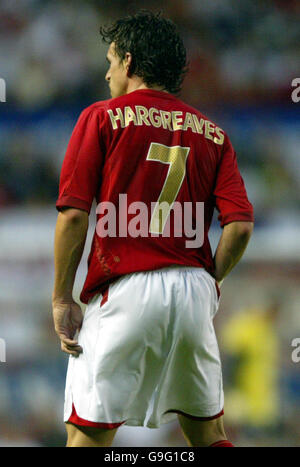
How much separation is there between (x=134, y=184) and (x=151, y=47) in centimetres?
34

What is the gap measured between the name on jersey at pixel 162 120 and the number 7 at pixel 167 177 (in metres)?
0.05

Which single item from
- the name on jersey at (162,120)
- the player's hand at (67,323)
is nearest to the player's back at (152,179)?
the name on jersey at (162,120)

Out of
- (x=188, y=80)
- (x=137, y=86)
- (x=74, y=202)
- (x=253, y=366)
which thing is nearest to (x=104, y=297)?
(x=74, y=202)

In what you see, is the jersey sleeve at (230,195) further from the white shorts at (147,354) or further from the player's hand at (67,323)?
the player's hand at (67,323)

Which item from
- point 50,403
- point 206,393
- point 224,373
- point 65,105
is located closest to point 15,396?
point 50,403

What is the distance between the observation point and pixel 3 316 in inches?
101

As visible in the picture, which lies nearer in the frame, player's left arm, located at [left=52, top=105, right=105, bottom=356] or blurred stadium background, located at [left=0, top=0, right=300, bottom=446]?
player's left arm, located at [left=52, top=105, right=105, bottom=356]

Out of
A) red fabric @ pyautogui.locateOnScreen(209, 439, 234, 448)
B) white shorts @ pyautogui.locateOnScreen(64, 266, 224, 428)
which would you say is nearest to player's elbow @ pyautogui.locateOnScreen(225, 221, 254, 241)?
white shorts @ pyautogui.locateOnScreen(64, 266, 224, 428)

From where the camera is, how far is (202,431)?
129 centimetres

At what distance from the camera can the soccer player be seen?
→ 1.19 m

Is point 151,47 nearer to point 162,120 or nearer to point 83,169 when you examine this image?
point 162,120

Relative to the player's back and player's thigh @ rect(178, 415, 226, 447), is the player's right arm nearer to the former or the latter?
the player's back

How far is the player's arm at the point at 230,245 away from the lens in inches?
52.4

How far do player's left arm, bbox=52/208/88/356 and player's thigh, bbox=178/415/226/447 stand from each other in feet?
0.99
